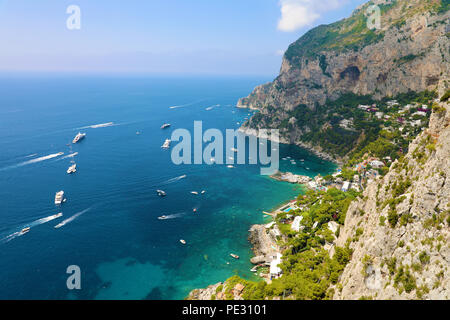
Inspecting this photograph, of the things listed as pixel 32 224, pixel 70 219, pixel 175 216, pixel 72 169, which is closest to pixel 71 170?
pixel 72 169

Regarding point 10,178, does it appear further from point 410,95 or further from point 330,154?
point 410,95

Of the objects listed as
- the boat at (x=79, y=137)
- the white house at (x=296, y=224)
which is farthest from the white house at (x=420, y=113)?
the boat at (x=79, y=137)

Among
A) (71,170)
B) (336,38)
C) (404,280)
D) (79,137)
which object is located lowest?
(71,170)

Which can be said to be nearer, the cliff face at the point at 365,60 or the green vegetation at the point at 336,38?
the cliff face at the point at 365,60

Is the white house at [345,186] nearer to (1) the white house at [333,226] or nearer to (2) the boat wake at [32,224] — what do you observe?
(1) the white house at [333,226]

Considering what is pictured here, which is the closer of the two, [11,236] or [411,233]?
[411,233]

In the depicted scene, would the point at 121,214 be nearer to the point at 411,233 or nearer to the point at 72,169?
the point at 72,169
